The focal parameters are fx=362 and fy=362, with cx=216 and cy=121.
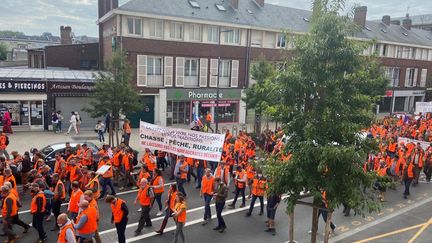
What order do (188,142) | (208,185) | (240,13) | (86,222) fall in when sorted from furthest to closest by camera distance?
(240,13) → (188,142) → (208,185) → (86,222)

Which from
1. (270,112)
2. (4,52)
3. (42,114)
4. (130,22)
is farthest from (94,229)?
(4,52)

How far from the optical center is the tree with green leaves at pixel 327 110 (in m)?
6.98

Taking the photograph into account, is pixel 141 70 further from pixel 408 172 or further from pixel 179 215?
pixel 179 215

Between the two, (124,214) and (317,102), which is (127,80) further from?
(317,102)

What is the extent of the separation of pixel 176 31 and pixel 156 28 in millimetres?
1697

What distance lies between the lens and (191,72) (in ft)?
98.8

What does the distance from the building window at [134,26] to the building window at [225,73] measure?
800 centimetres

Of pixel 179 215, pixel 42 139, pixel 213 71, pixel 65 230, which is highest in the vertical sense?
pixel 213 71

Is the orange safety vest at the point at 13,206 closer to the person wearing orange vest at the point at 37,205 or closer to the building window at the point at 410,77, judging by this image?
the person wearing orange vest at the point at 37,205

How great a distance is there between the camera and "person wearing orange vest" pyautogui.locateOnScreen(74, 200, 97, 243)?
7859mm

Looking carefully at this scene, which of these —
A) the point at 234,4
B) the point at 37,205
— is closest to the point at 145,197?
the point at 37,205

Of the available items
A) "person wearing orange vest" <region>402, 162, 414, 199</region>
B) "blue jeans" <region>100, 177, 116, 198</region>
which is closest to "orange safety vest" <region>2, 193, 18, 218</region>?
"blue jeans" <region>100, 177, 116, 198</region>

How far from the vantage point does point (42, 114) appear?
2488 cm

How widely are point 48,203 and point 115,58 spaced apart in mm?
9877
